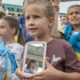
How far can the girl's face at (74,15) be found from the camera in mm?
2641

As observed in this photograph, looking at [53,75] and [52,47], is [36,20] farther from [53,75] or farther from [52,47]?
[53,75]

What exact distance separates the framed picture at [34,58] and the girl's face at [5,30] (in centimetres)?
125

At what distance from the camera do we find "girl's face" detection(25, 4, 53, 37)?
1499mm

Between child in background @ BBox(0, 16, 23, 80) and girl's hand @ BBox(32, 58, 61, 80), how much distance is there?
0.86 metres

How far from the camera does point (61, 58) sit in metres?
1.46

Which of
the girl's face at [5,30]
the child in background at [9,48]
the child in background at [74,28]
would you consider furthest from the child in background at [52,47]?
the girl's face at [5,30]

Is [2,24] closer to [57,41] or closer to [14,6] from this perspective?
[57,41]

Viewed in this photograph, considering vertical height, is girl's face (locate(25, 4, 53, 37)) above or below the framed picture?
above

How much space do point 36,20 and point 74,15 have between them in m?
1.21

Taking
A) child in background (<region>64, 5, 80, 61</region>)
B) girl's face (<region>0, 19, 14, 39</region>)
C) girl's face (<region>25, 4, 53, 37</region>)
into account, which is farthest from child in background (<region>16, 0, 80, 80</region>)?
girl's face (<region>0, 19, 14, 39</region>)

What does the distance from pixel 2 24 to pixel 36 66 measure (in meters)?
1.36

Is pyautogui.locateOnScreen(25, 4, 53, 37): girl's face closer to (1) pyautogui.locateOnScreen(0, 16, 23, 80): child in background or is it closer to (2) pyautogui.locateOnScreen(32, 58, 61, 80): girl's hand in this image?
(2) pyautogui.locateOnScreen(32, 58, 61, 80): girl's hand

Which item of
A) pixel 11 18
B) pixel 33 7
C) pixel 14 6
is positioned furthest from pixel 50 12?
pixel 14 6

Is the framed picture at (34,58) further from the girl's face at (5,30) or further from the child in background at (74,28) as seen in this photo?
the girl's face at (5,30)
